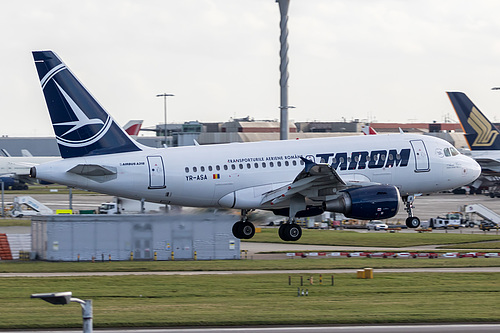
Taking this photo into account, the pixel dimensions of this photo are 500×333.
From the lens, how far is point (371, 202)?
4344 centimetres

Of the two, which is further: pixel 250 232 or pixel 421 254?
pixel 421 254

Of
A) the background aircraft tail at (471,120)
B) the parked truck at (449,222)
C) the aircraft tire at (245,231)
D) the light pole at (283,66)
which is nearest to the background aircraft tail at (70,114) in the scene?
the aircraft tire at (245,231)

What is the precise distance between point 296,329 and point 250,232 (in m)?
19.9

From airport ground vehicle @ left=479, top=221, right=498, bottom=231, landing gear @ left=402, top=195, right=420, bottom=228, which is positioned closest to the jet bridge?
airport ground vehicle @ left=479, top=221, right=498, bottom=231

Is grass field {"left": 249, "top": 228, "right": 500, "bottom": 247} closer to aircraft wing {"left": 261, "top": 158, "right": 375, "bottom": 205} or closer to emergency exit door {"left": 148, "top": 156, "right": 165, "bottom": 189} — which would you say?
aircraft wing {"left": 261, "top": 158, "right": 375, "bottom": 205}

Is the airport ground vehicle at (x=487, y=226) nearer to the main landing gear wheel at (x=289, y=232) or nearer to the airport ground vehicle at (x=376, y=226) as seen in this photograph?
the airport ground vehicle at (x=376, y=226)

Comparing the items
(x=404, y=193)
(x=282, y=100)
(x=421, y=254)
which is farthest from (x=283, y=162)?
(x=282, y=100)

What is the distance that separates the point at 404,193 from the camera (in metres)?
47.8

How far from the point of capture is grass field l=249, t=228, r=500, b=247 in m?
68.2

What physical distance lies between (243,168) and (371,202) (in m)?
7.10

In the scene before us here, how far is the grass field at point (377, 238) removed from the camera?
68188mm

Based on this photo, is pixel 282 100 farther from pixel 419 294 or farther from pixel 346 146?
pixel 419 294

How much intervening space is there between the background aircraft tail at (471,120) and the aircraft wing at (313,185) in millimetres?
52534

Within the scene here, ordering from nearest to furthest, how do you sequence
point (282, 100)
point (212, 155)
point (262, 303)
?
point (262, 303) → point (212, 155) → point (282, 100)
